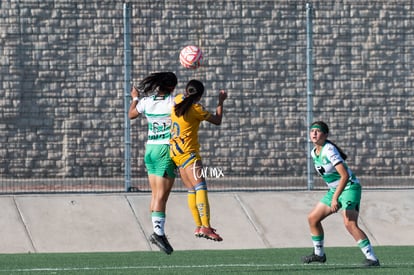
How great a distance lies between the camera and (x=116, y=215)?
18.3m

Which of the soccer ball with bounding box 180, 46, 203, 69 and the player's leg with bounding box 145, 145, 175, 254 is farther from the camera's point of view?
the soccer ball with bounding box 180, 46, 203, 69

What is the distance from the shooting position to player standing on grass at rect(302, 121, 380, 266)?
13039mm

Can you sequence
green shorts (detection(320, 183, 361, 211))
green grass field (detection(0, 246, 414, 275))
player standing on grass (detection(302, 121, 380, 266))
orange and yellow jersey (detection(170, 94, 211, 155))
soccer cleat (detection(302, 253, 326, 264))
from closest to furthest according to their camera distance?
green grass field (detection(0, 246, 414, 275)) < player standing on grass (detection(302, 121, 380, 266)) < green shorts (detection(320, 183, 361, 211)) < orange and yellow jersey (detection(170, 94, 211, 155)) < soccer cleat (detection(302, 253, 326, 264))

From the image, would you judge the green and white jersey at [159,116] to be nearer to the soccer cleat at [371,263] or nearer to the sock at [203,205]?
the sock at [203,205]

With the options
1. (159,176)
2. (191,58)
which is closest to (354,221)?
(159,176)

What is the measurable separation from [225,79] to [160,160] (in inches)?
345

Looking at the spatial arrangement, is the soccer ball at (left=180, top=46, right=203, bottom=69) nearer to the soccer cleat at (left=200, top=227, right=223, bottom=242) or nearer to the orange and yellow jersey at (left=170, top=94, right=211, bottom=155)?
the orange and yellow jersey at (left=170, top=94, right=211, bottom=155)

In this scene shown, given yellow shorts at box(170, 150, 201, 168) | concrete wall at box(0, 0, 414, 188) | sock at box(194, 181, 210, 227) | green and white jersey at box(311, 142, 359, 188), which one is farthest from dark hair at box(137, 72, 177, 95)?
concrete wall at box(0, 0, 414, 188)

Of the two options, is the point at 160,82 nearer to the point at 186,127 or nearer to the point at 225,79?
the point at 186,127

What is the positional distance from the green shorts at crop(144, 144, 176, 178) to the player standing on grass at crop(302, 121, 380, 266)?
5.27ft

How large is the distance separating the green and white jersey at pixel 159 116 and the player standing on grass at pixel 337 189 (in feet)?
5.24

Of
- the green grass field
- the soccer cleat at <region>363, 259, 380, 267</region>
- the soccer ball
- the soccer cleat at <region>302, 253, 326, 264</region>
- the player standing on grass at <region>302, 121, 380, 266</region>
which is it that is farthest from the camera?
the soccer ball

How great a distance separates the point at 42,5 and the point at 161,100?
893cm

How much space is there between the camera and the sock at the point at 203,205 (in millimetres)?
13320
